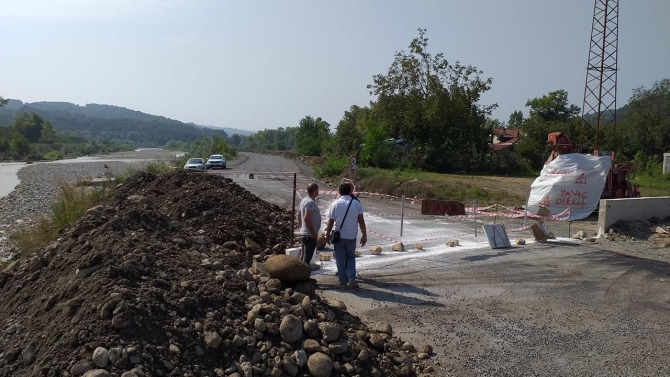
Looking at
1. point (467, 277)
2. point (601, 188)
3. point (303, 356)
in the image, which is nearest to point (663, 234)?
point (601, 188)

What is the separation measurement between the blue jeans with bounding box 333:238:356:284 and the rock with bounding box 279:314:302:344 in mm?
2856

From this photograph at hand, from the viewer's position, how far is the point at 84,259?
666 cm

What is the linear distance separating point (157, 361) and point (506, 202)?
62.8 ft

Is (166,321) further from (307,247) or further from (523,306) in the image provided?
(523,306)

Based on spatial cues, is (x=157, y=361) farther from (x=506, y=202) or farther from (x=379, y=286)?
(x=506, y=202)

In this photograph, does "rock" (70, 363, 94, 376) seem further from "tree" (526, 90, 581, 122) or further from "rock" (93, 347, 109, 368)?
"tree" (526, 90, 581, 122)

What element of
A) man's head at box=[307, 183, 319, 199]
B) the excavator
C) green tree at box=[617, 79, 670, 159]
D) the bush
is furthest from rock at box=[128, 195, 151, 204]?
green tree at box=[617, 79, 670, 159]

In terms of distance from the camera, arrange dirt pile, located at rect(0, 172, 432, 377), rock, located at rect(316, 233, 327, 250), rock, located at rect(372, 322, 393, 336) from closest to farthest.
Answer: dirt pile, located at rect(0, 172, 432, 377)
rock, located at rect(372, 322, 393, 336)
rock, located at rect(316, 233, 327, 250)

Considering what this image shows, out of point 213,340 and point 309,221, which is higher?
point 309,221

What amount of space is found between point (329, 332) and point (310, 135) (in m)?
77.0

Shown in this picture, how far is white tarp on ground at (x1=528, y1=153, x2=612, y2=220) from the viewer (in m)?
17.5

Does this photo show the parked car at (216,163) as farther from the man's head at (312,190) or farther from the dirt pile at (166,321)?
the dirt pile at (166,321)

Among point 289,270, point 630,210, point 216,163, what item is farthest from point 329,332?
point 216,163

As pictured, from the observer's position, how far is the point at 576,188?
1764 cm
